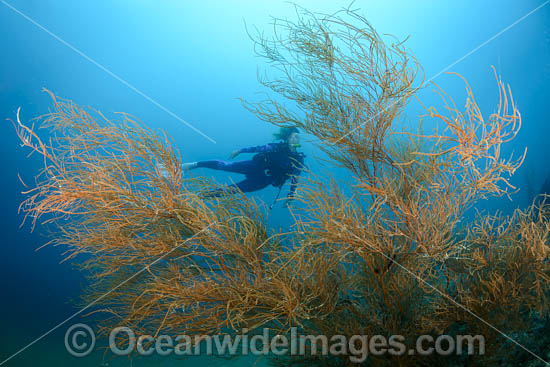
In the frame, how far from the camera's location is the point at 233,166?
4621mm

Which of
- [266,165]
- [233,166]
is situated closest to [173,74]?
[233,166]

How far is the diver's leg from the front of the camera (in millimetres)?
4578

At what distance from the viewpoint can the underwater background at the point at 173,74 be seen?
741 centimetres

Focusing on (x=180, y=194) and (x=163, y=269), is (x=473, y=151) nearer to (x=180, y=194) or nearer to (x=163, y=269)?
(x=180, y=194)

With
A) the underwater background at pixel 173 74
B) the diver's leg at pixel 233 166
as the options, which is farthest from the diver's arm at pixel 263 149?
the underwater background at pixel 173 74

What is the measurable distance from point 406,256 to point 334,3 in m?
7.27

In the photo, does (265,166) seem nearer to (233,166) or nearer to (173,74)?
(233,166)

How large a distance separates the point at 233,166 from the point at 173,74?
576cm

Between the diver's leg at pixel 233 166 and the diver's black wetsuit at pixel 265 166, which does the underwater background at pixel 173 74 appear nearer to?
the diver's black wetsuit at pixel 265 166

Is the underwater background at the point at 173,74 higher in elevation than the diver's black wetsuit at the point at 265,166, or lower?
higher

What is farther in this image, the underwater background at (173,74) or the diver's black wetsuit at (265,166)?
the underwater background at (173,74)

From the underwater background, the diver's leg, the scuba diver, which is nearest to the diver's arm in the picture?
the scuba diver

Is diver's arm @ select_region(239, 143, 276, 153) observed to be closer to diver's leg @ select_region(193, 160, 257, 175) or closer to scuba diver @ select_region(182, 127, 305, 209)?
scuba diver @ select_region(182, 127, 305, 209)

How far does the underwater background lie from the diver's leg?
2.00 meters
